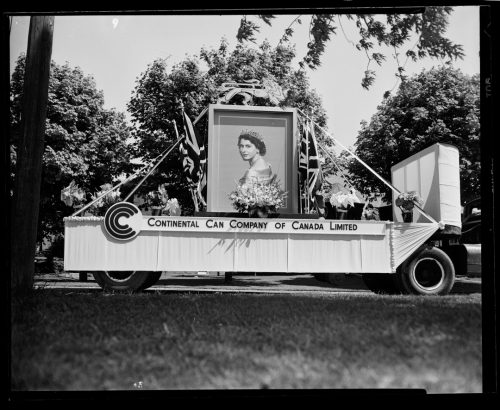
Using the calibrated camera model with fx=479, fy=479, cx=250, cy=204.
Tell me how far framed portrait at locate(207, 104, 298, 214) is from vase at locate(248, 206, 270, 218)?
1436 millimetres

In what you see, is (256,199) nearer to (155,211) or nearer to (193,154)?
(155,211)

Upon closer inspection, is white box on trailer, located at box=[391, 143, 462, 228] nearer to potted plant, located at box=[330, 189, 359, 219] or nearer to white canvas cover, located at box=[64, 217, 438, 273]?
white canvas cover, located at box=[64, 217, 438, 273]

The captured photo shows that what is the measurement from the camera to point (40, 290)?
20.7ft

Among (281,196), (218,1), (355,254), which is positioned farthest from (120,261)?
(218,1)

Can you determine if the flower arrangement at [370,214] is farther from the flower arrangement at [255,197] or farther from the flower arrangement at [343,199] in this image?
the flower arrangement at [255,197]

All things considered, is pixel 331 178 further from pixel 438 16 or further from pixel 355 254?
pixel 438 16

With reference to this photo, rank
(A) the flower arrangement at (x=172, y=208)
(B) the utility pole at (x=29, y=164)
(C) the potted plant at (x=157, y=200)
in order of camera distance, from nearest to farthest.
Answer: (B) the utility pole at (x=29, y=164) < (C) the potted plant at (x=157, y=200) < (A) the flower arrangement at (x=172, y=208)

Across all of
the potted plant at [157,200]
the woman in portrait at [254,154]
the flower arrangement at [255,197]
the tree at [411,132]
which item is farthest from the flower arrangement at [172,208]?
the tree at [411,132]

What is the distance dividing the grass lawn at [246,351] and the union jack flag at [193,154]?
5777 mm

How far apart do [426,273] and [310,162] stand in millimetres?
3382

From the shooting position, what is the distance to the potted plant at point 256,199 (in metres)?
9.07

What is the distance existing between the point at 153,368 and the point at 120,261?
4.86 meters

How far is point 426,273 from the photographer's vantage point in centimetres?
898

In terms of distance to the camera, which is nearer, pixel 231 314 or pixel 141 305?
pixel 231 314
